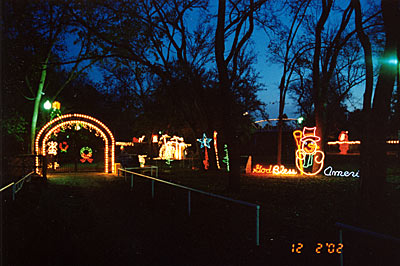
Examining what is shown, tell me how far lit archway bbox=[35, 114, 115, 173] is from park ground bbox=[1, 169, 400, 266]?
810 cm

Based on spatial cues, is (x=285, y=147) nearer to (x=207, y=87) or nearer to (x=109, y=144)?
(x=207, y=87)

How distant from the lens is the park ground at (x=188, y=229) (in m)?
5.87

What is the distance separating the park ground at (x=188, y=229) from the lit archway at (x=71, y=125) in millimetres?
8102

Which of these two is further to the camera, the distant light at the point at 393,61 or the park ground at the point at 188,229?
the distant light at the point at 393,61

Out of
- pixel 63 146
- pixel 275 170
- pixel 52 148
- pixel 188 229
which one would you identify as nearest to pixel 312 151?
pixel 275 170

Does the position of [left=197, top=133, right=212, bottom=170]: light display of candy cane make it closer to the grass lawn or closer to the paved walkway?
the grass lawn

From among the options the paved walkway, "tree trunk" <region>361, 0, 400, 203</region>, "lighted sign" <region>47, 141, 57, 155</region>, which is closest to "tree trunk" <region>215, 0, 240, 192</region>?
the paved walkway

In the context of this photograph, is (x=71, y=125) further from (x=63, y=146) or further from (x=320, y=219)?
(x=320, y=219)

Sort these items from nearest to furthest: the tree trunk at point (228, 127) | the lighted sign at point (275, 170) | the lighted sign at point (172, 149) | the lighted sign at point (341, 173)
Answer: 1. the tree trunk at point (228, 127)
2. the lighted sign at point (341, 173)
3. the lighted sign at point (275, 170)
4. the lighted sign at point (172, 149)

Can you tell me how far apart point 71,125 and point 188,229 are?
15927 millimetres

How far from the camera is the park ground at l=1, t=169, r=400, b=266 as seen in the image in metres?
5.87

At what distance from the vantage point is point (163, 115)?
3369cm

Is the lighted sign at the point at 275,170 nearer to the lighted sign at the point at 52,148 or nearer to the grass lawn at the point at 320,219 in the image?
the grass lawn at the point at 320,219
